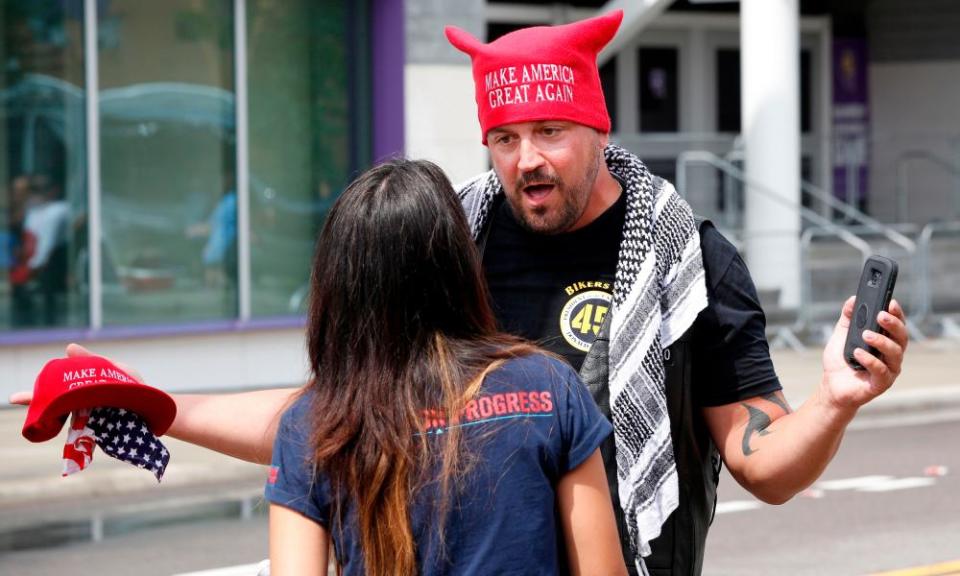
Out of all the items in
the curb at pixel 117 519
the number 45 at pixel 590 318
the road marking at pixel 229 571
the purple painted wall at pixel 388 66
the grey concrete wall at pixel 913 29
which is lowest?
the road marking at pixel 229 571

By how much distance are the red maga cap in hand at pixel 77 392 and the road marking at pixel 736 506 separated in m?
6.12

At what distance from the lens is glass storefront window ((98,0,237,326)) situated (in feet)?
42.3

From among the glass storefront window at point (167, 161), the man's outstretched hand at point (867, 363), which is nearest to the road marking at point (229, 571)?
the man's outstretched hand at point (867, 363)

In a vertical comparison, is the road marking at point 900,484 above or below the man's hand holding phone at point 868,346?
below

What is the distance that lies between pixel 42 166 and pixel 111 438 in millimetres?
10385

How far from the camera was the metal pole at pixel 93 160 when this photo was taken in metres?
12.7

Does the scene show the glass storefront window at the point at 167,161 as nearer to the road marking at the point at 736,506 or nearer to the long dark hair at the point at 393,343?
the road marking at the point at 736,506

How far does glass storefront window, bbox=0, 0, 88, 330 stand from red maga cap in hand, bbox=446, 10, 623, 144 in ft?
33.1

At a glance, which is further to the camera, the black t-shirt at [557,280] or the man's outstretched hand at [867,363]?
the black t-shirt at [557,280]

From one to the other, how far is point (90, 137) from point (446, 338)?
10.9 meters

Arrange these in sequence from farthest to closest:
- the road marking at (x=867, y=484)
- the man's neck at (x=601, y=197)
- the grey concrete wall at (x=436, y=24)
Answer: the grey concrete wall at (x=436, y=24)
the road marking at (x=867, y=484)
the man's neck at (x=601, y=197)

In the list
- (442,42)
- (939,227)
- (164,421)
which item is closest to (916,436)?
(442,42)

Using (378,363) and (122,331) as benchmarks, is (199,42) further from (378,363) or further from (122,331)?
(378,363)

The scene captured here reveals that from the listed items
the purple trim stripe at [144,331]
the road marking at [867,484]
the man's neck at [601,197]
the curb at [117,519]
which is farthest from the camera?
the purple trim stripe at [144,331]
